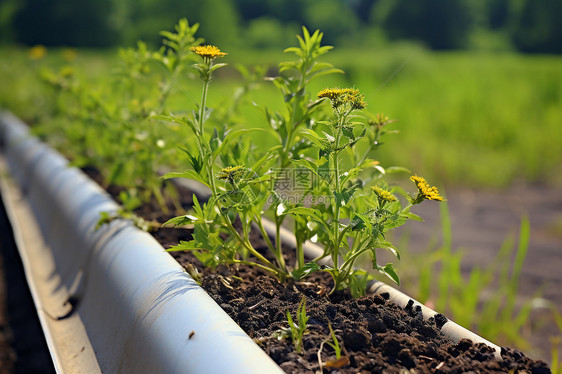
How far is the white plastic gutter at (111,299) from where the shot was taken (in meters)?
0.93

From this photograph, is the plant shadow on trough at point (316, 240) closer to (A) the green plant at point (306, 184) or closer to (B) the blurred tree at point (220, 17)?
(A) the green plant at point (306, 184)

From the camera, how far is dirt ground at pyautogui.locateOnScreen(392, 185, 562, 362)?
3334mm

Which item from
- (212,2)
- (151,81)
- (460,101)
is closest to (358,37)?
(212,2)

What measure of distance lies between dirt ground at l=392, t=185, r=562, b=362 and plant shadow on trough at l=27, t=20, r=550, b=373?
66.5 inches

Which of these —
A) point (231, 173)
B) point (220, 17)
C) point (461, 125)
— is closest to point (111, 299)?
point (231, 173)

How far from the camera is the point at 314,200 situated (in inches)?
57.8

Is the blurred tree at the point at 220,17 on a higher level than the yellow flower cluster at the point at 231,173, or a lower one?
lower

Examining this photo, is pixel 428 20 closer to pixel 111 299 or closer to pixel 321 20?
pixel 321 20

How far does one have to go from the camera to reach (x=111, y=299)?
138cm

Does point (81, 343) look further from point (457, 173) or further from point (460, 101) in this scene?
point (460, 101)

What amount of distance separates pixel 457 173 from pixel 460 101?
3.75m

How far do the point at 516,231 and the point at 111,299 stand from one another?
444 centimetres

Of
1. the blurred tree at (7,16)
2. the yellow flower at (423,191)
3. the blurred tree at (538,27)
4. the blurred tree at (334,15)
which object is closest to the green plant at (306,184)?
the yellow flower at (423,191)

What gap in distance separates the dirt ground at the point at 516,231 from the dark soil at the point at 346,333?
1744 mm
